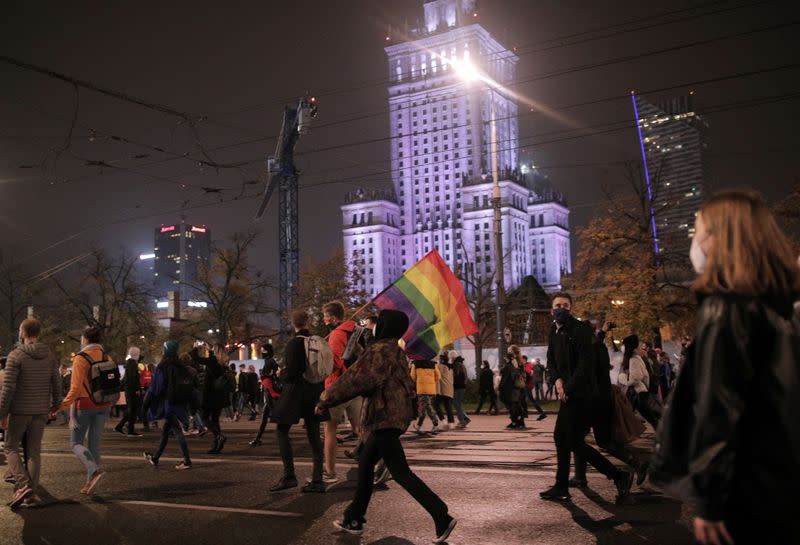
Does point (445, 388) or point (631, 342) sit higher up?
point (631, 342)

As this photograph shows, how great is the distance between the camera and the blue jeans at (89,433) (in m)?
9.03

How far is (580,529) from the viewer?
640cm

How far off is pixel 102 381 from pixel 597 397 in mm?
5476

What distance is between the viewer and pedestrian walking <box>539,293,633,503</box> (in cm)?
768

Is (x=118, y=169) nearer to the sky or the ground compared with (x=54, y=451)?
nearer to the sky

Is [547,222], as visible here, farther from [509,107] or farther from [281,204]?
[281,204]

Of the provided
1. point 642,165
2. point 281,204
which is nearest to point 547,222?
point 281,204

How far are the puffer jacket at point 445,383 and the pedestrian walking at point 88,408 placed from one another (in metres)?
9.64

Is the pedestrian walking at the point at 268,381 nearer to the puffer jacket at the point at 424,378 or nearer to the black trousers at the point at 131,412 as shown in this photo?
the puffer jacket at the point at 424,378

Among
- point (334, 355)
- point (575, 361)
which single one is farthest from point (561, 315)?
point (334, 355)

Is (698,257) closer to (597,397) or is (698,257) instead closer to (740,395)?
(740,395)

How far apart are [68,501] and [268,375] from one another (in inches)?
226

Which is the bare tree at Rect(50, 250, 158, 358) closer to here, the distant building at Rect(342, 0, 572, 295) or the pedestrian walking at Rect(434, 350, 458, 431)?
the pedestrian walking at Rect(434, 350, 458, 431)

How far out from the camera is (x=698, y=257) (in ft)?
10.1
